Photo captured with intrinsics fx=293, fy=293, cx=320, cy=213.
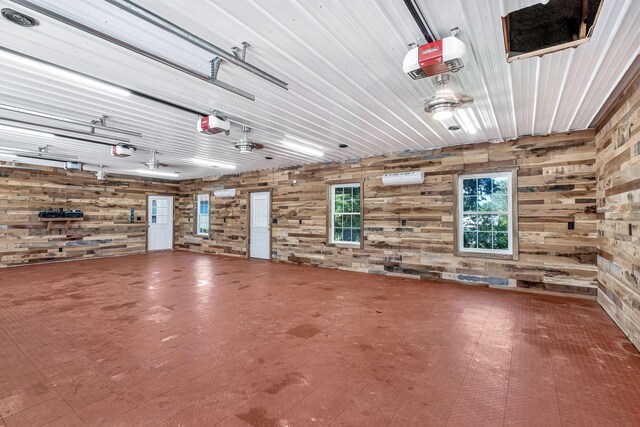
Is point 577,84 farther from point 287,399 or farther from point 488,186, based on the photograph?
point 287,399

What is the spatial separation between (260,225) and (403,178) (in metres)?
4.33

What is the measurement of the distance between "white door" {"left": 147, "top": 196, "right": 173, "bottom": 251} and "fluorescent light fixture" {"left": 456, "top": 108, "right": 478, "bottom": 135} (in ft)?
31.3

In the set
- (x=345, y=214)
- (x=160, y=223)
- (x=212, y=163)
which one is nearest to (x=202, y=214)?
(x=160, y=223)

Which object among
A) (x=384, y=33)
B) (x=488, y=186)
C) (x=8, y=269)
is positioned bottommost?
(x=8, y=269)

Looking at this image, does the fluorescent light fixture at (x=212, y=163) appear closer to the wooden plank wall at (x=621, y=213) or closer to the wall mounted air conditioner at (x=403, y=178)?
the wall mounted air conditioner at (x=403, y=178)

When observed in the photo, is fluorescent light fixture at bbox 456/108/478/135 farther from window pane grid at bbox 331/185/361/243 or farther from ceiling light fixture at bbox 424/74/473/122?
window pane grid at bbox 331/185/361/243

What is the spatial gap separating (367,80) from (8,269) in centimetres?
911

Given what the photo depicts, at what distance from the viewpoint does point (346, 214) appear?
6789mm

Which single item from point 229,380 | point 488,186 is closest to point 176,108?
point 229,380

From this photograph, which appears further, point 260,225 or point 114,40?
point 260,225

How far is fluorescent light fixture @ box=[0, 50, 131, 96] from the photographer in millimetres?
2395

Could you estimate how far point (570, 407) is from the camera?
1.90m

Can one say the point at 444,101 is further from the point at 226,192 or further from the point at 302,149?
the point at 226,192

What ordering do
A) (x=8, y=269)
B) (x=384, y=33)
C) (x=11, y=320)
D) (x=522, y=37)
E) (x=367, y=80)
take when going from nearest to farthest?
1. (x=522, y=37)
2. (x=384, y=33)
3. (x=367, y=80)
4. (x=11, y=320)
5. (x=8, y=269)
